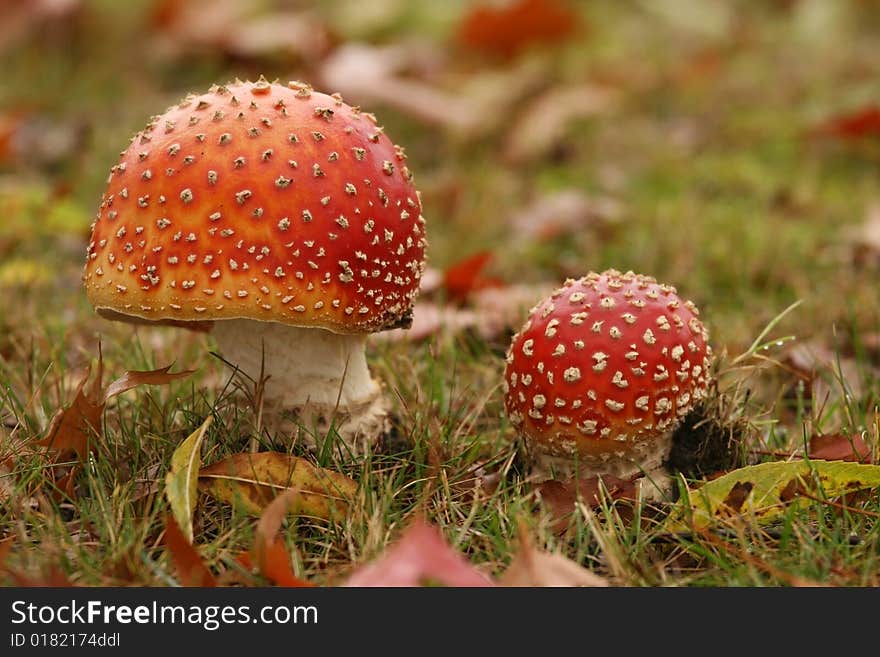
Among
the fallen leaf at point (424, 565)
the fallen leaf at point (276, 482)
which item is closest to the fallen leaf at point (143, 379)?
the fallen leaf at point (276, 482)

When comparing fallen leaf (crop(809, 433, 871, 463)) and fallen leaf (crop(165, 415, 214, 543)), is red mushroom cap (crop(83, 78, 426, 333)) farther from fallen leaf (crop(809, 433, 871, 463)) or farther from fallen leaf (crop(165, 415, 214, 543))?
fallen leaf (crop(809, 433, 871, 463))

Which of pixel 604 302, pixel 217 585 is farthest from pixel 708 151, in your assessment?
pixel 217 585

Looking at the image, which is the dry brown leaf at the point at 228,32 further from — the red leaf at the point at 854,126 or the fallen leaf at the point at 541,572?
the fallen leaf at the point at 541,572

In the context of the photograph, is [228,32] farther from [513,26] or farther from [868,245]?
[868,245]

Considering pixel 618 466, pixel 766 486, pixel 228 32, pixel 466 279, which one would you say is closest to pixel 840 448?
pixel 766 486

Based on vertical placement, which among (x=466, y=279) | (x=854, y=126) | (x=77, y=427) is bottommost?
(x=77, y=427)
